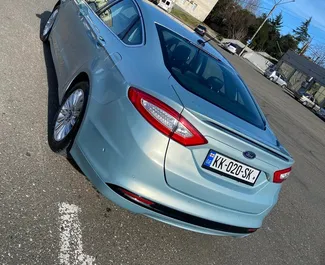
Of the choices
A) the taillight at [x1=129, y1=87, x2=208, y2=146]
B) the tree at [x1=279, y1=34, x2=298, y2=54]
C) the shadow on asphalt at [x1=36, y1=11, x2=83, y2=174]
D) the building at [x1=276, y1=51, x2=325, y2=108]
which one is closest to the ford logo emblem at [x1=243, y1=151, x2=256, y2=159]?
the taillight at [x1=129, y1=87, x2=208, y2=146]

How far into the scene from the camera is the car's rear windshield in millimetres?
2641

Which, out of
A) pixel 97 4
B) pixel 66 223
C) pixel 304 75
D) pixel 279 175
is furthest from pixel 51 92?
pixel 304 75

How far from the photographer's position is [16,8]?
23.3 ft

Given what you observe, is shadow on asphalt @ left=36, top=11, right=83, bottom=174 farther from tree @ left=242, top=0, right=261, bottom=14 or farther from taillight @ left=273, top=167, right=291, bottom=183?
tree @ left=242, top=0, right=261, bottom=14

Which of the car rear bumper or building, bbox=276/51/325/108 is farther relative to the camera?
building, bbox=276/51/325/108

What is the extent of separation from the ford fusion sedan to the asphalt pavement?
0.34m

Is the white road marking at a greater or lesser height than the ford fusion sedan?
lesser

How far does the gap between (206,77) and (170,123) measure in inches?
36.7

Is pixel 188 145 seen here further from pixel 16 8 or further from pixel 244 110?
pixel 16 8

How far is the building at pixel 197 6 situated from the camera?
2347 inches

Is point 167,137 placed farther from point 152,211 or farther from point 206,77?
point 206,77

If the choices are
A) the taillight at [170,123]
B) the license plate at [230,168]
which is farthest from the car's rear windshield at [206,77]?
the license plate at [230,168]

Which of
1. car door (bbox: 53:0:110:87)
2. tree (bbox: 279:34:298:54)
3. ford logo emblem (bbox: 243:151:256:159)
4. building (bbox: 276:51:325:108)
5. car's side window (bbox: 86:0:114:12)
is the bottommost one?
car door (bbox: 53:0:110:87)

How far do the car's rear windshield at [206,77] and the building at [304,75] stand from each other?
4350 centimetres
